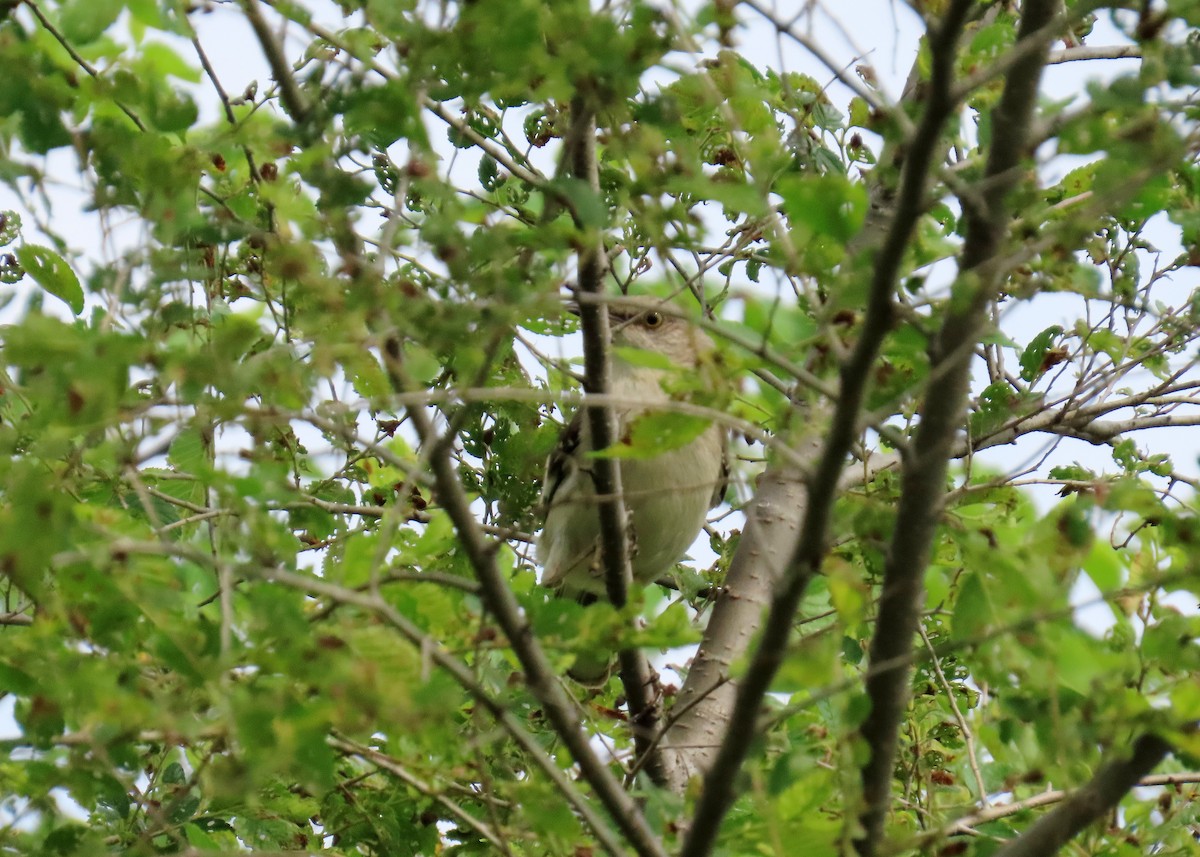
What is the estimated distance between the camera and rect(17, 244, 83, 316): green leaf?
12.2 feet

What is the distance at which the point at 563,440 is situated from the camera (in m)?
5.25

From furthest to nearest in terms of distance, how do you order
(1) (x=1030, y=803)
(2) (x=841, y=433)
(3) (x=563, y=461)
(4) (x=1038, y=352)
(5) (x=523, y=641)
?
(3) (x=563, y=461), (4) (x=1038, y=352), (1) (x=1030, y=803), (5) (x=523, y=641), (2) (x=841, y=433)

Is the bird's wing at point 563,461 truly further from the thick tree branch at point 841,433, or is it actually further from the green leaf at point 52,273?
the thick tree branch at point 841,433

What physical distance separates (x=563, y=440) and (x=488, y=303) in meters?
3.24

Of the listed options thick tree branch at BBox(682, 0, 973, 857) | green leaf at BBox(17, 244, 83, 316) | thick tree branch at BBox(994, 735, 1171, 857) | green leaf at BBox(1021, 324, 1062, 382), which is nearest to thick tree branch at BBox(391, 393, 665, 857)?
thick tree branch at BBox(682, 0, 973, 857)

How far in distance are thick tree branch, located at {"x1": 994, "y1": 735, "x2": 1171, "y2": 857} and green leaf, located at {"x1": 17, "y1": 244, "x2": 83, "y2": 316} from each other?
280 cm

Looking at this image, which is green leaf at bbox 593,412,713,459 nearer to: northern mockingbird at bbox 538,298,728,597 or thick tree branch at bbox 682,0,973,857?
thick tree branch at bbox 682,0,973,857

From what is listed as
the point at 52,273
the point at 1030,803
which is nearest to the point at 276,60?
the point at 52,273

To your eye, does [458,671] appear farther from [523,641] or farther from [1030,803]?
[1030,803]

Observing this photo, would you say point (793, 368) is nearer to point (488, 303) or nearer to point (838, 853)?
point (488, 303)

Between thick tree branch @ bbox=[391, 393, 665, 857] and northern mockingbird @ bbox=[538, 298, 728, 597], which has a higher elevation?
northern mockingbird @ bbox=[538, 298, 728, 597]

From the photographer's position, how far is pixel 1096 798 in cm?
229

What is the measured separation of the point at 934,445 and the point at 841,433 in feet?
0.94

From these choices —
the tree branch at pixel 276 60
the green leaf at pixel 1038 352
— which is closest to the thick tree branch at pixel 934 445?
the tree branch at pixel 276 60
